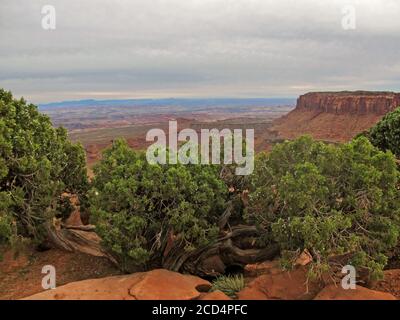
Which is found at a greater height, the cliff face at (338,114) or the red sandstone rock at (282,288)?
the cliff face at (338,114)

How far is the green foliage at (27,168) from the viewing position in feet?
45.6

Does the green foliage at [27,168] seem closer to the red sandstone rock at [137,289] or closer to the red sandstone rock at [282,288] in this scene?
the red sandstone rock at [137,289]

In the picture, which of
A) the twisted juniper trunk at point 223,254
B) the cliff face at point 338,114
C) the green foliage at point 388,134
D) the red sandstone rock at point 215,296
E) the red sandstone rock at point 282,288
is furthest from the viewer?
the cliff face at point 338,114

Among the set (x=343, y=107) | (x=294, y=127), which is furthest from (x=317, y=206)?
(x=294, y=127)

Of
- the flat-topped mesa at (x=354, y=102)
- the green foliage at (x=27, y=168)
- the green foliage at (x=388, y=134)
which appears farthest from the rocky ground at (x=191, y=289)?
the flat-topped mesa at (x=354, y=102)

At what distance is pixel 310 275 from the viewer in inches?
472

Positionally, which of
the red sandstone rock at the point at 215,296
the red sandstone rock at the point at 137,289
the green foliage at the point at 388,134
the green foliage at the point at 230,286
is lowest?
the green foliage at the point at 230,286

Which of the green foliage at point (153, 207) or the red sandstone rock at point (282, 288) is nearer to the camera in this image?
the red sandstone rock at point (282, 288)

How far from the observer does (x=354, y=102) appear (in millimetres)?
119562

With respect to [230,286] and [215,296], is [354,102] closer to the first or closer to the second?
[230,286]

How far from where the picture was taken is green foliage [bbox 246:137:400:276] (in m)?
12.3

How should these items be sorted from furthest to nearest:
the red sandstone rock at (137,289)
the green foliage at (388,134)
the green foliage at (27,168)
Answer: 1. the green foliage at (388,134)
2. the green foliage at (27,168)
3. the red sandstone rock at (137,289)

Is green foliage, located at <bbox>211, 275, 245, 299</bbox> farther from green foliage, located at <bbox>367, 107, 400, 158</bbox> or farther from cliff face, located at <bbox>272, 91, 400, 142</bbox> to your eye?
cliff face, located at <bbox>272, 91, 400, 142</bbox>

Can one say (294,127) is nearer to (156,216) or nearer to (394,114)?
(394,114)
